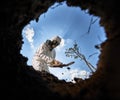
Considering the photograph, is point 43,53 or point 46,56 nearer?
point 46,56

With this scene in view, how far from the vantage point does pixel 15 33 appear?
11.5 feet

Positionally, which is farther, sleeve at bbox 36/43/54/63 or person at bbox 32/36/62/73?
sleeve at bbox 36/43/54/63

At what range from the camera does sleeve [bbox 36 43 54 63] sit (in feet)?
25.7

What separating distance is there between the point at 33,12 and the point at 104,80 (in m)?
1.76

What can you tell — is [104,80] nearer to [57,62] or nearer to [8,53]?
[8,53]

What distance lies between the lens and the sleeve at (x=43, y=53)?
7.84 meters

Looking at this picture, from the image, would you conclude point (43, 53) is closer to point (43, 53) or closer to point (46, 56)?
point (43, 53)

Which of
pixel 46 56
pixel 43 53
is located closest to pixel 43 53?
pixel 43 53

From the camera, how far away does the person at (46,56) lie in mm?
7648

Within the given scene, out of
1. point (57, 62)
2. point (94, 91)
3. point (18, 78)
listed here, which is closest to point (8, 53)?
point (18, 78)

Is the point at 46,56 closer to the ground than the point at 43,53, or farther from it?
closer to the ground

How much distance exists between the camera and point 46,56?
313 inches

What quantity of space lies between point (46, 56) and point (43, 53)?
0.19 metres

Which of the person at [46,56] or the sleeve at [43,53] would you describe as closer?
the person at [46,56]
